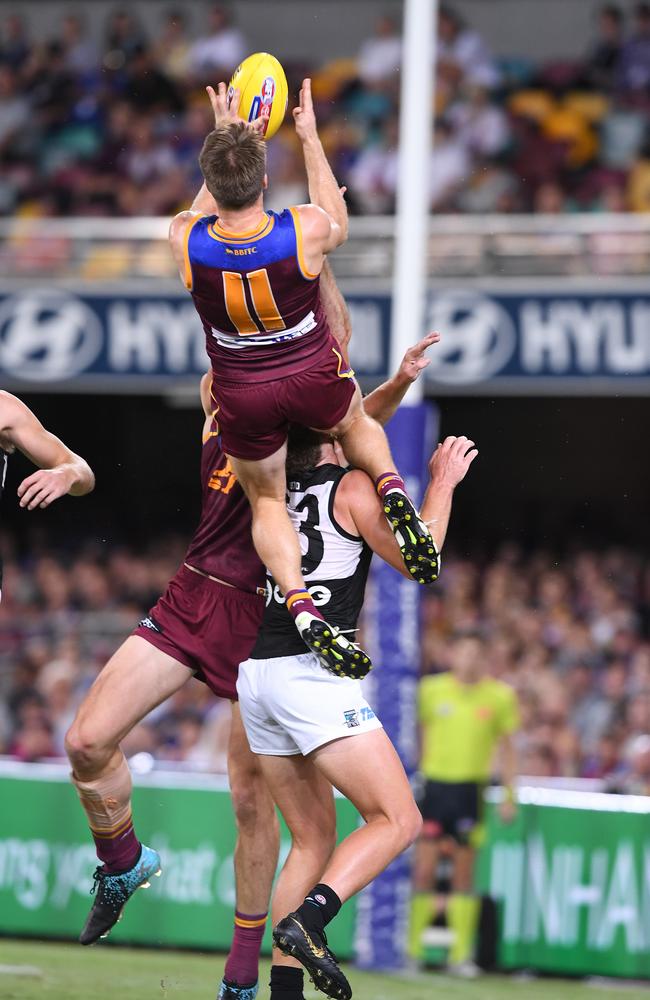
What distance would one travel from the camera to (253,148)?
583cm

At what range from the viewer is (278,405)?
6004 millimetres

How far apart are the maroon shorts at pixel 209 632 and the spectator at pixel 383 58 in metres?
11.3

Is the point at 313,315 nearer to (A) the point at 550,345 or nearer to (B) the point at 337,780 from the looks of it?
(B) the point at 337,780

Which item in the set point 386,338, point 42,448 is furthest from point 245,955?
point 386,338

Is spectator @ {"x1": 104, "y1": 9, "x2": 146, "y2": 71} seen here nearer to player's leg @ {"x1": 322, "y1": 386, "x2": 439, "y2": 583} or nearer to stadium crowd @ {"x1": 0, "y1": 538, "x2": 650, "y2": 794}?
stadium crowd @ {"x1": 0, "y1": 538, "x2": 650, "y2": 794}

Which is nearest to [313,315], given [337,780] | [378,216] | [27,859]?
[337,780]

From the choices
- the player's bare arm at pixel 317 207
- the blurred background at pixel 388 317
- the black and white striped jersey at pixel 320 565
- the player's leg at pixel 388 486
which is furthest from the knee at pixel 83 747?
the blurred background at pixel 388 317

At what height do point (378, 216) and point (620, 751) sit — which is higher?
point (378, 216)

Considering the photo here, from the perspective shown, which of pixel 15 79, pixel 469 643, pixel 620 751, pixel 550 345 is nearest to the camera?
pixel 469 643

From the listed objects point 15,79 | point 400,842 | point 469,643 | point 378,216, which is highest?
point 15,79

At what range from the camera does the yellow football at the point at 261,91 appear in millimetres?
6438

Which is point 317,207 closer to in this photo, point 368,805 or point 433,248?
point 368,805

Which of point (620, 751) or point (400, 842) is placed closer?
point (400, 842)

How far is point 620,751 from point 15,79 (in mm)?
10477
